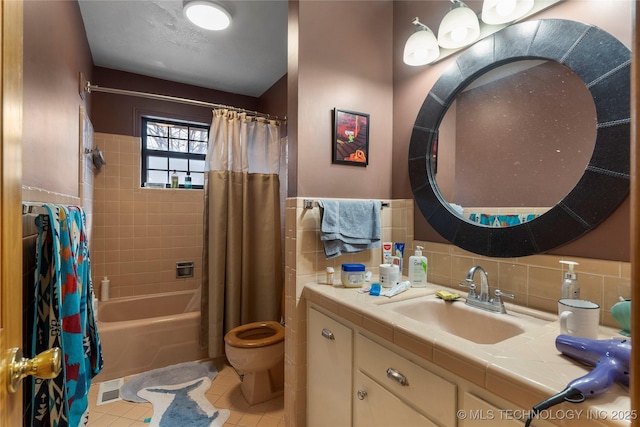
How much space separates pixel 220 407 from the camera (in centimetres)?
184

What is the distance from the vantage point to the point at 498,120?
132 centimetres

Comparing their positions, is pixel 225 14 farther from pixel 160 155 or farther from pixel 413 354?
pixel 413 354

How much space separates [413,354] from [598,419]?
1.44 ft

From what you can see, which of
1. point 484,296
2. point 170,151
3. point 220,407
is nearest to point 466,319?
point 484,296

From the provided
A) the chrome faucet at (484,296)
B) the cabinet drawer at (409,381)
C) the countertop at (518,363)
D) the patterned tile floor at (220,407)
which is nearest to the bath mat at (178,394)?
the patterned tile floor at (220,407)

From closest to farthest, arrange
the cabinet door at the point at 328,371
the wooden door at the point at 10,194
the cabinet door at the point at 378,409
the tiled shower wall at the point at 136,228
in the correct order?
the wooden door at the point at 10,194 < the cabinet door at the point at 378,409 < the cabinet door at the point at 328,371 < the tiled shower wall at the point at 136,228

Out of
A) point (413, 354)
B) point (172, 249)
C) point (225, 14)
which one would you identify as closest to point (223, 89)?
point (225, 14)

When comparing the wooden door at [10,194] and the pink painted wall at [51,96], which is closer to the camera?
the wooden door at [10,194]

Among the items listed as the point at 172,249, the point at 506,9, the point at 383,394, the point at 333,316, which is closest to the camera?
the point at 383,394

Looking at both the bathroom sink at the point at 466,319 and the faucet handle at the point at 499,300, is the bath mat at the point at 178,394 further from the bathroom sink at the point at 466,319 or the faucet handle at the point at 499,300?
the faucet handle at the point at 499,300

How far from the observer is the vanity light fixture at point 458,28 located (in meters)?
1.31

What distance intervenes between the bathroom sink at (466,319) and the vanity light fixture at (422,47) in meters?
1.22

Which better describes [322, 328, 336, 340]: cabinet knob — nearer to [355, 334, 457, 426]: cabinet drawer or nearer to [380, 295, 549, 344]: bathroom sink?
[355, 334, 457, 426]: cabinet drawer

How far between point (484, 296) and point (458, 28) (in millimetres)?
1220
